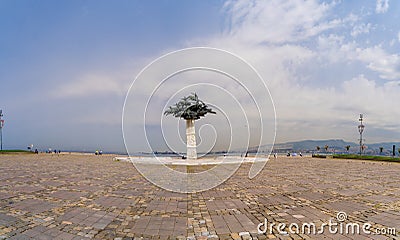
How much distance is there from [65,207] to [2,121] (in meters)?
40.1

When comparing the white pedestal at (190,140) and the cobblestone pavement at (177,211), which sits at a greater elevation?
the white pedestal at (190,140)

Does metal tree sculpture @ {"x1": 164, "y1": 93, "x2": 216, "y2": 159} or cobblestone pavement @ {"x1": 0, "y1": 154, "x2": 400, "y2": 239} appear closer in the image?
cobblestone pavement @ {"x1": 0, "y1": 154, "x2": 400, "y2": 239}

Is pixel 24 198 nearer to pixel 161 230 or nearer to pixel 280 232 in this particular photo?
pixel 161 230

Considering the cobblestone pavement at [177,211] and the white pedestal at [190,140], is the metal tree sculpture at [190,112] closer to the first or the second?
the white pedestal at [190,140]

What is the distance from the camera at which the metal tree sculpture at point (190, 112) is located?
22.1 meters

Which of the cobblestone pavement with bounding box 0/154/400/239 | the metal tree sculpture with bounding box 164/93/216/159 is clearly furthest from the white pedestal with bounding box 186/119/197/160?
the cobblestone pavement with bounding box 0/154/400/239

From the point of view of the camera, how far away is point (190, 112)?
72.0 ft

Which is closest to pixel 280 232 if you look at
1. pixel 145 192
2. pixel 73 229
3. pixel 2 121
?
pixel 73 229

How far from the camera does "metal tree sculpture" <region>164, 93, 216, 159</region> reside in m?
22.1

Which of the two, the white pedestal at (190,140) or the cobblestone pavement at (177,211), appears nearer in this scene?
the cobblestone pavement at (177,211)

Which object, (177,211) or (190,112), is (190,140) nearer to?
(190,112)

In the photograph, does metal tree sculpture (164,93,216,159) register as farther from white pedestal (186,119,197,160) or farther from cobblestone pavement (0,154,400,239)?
cobblestone pavement (0,154,400,239)

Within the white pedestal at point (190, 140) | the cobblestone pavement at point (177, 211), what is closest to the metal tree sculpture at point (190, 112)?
the white pedestal at point (190, 140)

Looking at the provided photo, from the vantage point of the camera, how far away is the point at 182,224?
459 cm
